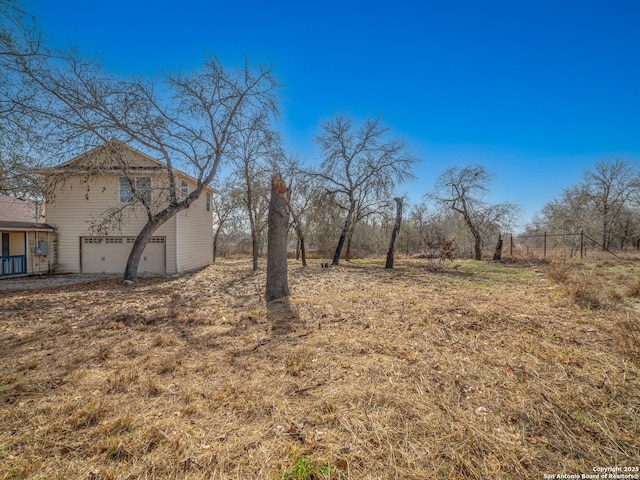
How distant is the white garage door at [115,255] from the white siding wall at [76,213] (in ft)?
1.07

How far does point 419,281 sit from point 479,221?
12.1m

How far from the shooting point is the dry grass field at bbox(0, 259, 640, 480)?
2006 millimetres

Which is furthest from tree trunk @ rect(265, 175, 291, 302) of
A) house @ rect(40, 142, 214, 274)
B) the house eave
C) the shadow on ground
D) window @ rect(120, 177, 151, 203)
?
Answer: the house eave

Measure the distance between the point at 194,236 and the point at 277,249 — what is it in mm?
9438

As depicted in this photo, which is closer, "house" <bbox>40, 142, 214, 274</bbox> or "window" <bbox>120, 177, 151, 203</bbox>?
"window" <bbox>120, 177, 151, 203</bbox>

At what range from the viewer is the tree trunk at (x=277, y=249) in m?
7.28

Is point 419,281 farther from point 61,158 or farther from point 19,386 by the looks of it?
point 61,158

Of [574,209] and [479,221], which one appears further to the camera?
[574,209]

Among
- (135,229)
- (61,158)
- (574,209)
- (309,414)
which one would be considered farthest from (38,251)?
(574,209)

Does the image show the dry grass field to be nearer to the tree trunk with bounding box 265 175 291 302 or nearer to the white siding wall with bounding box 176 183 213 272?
the tree trunk with bounding box 265 175 291 302

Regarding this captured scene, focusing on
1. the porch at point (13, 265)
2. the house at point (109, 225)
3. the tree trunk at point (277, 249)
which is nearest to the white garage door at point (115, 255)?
the house at point (109, 225)

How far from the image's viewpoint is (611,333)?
4016 mm

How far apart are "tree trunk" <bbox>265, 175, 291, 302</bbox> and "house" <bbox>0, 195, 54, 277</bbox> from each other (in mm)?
10495

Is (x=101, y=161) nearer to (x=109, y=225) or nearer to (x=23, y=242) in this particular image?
(x=109, y=225)
